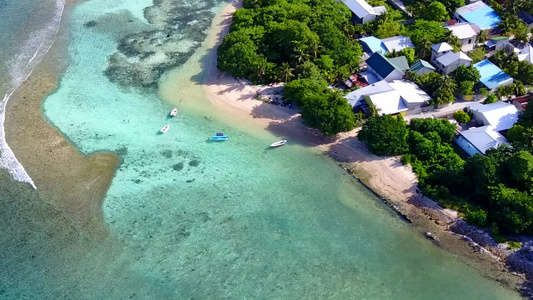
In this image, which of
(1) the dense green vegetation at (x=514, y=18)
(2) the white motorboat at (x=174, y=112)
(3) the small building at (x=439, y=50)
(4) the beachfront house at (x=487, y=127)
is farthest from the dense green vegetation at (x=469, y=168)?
(2) the white motorboat at (x=174, y=112)

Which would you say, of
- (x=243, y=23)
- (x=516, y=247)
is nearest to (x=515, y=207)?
(x=516, y=247)

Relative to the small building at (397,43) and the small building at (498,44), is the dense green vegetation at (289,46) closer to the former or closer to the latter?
the small building at (397,43)

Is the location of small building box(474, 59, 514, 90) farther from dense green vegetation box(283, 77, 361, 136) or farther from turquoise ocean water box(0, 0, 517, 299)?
turquoise ocean water box(0, 0, 517, 299)

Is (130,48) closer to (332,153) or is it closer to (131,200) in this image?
(131,200)

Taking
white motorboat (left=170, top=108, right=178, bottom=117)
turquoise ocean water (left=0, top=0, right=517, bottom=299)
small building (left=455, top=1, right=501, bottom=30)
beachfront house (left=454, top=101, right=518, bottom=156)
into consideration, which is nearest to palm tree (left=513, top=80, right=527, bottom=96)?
beachfront house (left=454, top=101, right=518, bottom=156)

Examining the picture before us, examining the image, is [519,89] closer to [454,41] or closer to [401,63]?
[454,41]

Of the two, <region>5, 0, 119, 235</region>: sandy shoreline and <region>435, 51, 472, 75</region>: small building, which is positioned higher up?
<region>435, 51, 472, 75</region>: small building
